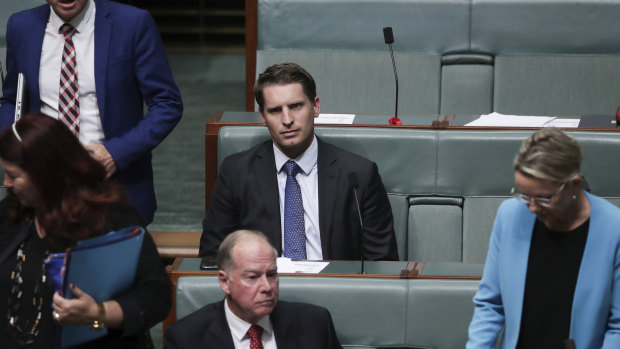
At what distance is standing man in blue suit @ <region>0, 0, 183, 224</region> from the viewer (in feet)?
6.02

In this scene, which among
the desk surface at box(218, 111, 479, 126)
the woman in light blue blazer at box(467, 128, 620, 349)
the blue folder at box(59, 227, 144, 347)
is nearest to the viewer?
the blue folder at box(59, 227, 144, 347)

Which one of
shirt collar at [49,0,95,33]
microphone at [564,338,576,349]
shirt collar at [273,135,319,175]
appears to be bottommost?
microphone at [564,338,576,349]

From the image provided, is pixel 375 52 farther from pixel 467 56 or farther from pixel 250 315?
pixel 250 315

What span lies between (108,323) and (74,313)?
4cm

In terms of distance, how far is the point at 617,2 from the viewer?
2594mm

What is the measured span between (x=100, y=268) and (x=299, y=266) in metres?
0.63

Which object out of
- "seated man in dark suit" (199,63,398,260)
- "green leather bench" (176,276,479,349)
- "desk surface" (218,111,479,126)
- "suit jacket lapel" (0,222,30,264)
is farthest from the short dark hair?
"suit jacket lapel" (0,222,30,264)

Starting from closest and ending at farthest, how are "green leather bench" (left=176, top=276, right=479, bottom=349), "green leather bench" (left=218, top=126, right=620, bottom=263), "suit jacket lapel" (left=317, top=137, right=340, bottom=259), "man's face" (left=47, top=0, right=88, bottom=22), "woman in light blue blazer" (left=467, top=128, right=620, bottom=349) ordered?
"woman in light blue blazer" (left=467, top=128, right=620, bottom=349) < "green leather bench" (left=176, top=276, right=479, bottom=349) < "man's face" (left=47, top=0, right=88, bottom=22) < "suit jacket lapel" (left=317, top=137, right=340, bottom=259) < "green leather bench" (left=218, top=126, right=620, bottom=263)

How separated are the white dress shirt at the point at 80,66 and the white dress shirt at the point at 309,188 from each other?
342 millimetres

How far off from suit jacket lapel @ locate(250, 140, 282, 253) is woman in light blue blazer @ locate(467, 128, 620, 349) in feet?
2.03

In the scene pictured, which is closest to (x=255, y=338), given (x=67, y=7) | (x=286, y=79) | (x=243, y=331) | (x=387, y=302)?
(x=243, y=331)

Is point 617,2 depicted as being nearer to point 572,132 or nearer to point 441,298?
point 572,132

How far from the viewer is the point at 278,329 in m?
1.50

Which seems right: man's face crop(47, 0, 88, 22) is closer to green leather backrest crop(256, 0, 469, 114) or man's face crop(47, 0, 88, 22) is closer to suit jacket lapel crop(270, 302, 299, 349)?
suit jacket lapel crop(270, 302, 299, 349)
